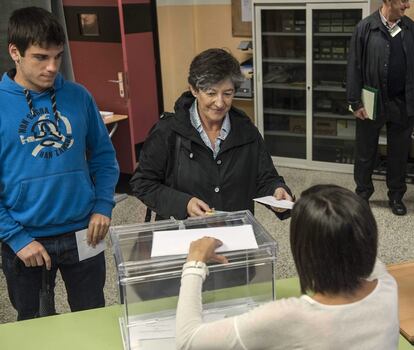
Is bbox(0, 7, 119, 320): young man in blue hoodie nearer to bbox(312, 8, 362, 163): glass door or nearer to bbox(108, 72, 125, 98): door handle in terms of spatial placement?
bbox(108, 72, 125, 98): door handle

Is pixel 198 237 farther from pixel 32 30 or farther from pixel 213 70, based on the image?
pixel 32 30

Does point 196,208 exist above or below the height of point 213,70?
below

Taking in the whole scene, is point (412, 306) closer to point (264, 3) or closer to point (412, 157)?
point (412, 157)

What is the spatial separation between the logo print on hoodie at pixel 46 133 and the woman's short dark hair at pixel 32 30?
0.21 metres

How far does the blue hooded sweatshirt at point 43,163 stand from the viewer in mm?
1677

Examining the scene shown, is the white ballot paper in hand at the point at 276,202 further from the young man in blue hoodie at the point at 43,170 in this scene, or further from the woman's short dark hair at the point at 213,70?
the young man in blue hoodie at the point at 43,170

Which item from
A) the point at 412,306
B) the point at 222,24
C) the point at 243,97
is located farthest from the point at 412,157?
the point at 412,306

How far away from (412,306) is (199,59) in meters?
1.07

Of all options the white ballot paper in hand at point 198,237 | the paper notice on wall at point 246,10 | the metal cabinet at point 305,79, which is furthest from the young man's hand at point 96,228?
the paper notice on wall at point 246,10

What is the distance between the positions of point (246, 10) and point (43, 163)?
A: 158 inches

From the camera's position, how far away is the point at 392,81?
380 centimetres

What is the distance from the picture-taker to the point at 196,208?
5.84ft

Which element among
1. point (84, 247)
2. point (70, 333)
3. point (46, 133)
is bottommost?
point (70, 333)

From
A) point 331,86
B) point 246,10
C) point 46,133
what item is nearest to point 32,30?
point 46,133
